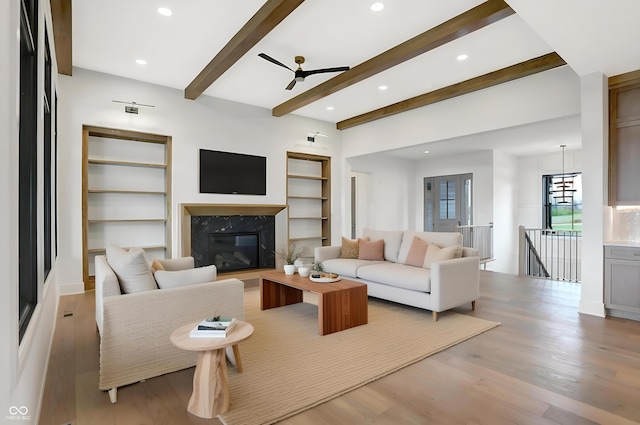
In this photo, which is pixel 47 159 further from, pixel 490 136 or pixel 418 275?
pixel 490 136

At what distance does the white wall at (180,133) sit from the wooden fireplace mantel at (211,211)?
11 cm

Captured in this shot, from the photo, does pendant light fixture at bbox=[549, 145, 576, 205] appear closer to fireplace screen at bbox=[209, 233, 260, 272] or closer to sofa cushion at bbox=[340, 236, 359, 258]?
sofa cushion at bbox=[340, 236, 359, 258]

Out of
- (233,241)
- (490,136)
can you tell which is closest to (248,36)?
(233,241)

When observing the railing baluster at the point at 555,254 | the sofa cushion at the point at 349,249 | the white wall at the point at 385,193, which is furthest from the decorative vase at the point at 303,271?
the railing baluster at the point at 555,254

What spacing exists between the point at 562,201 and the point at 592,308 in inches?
207

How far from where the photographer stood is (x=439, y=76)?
4891 mm

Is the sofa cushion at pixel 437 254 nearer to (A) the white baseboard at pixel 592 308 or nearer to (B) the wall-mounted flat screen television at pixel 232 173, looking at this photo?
(A) the white baseboard at pixel 592 308

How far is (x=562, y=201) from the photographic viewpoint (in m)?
8.21

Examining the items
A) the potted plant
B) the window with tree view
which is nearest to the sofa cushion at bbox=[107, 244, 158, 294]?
the potted plant

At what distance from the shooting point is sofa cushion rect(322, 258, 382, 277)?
15.2 ft

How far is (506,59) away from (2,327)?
205 inches

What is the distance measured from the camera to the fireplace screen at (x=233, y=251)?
5.90m

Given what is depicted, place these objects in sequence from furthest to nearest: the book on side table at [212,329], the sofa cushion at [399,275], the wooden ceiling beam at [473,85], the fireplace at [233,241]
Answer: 1. the fireplace at [233,241]
2. the wooden ceiling beam at [473,85]
3. the sofa cushion at [399,275]
4. the book on side table at [212,329]

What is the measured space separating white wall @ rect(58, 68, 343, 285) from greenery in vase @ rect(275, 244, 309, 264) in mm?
785
